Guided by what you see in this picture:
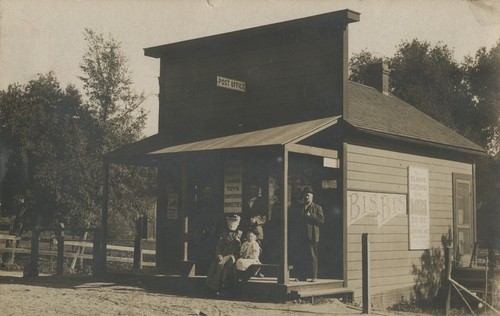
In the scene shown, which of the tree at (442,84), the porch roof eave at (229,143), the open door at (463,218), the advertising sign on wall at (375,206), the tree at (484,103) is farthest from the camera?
the tree at (442,84)

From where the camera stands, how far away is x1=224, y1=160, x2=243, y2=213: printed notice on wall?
44.8ft

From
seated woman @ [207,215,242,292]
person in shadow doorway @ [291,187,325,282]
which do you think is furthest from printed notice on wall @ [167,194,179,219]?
seated woman @ [207,215,242,292]

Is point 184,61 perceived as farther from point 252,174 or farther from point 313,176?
point 313,176

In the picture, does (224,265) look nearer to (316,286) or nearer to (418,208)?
(316,286)

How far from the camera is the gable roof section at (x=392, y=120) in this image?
14000mm

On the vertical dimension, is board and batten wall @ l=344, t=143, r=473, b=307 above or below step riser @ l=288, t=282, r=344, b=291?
above

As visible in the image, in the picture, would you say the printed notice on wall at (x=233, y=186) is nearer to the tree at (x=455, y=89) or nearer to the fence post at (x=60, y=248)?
the fence post at (x=60, y=248)

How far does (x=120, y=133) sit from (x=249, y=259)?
50.3 ft

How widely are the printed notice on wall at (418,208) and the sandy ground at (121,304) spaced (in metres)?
4.21

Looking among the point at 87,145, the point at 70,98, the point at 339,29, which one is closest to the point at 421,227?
the point at 339,29

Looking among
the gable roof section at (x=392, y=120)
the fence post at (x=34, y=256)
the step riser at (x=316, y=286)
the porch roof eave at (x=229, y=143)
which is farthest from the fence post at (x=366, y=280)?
the fence post at (x=34, y=256)

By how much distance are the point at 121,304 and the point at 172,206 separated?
5621mm

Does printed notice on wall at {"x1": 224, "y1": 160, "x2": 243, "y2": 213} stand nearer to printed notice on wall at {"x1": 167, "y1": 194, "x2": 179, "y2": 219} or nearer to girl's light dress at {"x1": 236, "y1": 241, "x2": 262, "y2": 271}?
girl's light dress at {"x1": 236, "y1": 241, "x2": 262, "y2": 271}

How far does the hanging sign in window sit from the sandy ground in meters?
4.79
